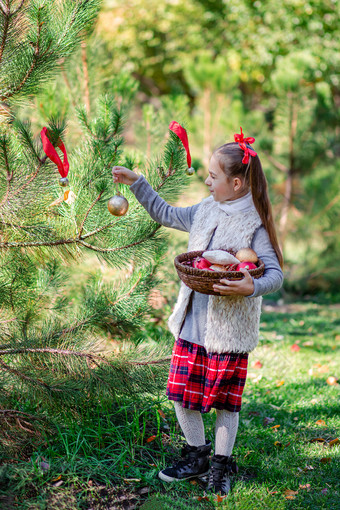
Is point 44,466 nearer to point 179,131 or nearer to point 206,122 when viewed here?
point 179,131

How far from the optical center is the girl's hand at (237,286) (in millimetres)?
1848

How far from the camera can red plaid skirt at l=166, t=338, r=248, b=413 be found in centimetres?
213

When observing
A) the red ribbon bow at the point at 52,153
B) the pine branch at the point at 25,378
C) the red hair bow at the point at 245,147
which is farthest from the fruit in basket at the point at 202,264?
the pine branch at the point at 25,378

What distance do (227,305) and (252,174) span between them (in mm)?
594

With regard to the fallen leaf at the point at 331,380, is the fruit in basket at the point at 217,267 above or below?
above

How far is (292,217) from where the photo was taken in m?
6.51

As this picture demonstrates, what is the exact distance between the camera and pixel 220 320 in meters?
2.10

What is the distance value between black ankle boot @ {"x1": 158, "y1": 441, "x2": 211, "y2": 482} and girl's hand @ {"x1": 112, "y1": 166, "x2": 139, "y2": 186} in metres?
1.27

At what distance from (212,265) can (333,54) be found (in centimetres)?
892

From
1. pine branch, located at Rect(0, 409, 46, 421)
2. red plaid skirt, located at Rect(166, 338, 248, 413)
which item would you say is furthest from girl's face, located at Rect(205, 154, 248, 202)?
pine branch, located at Rect(0, 409, 46, 421)

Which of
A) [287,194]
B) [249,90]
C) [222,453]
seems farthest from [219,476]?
[249,90]

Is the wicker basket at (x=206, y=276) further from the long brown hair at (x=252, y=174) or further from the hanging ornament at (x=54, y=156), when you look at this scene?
the hanging ornament at (x=54, y=156)

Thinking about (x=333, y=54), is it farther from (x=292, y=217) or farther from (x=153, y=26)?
(x=153, y=26)

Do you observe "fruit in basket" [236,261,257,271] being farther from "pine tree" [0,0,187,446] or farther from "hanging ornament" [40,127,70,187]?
"hanging ornament" [40,127,70,187]
